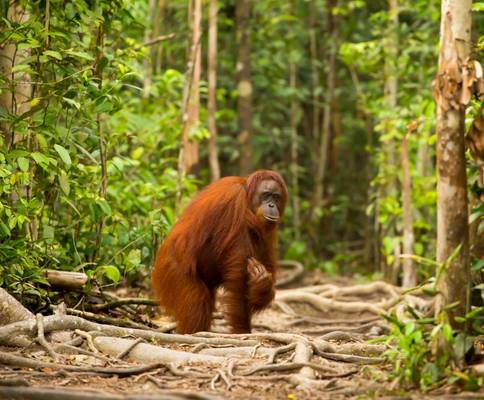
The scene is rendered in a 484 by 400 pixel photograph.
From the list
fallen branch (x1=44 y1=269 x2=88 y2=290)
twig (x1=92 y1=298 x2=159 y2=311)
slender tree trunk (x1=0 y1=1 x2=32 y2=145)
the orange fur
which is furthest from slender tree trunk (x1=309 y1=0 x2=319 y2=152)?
fallen branch (x1=44 y1=269 x2=88 y2=290)

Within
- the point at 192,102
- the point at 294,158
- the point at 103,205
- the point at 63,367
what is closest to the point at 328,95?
the point at 294,158

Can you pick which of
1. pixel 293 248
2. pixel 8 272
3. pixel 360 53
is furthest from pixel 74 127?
pixel 293 248

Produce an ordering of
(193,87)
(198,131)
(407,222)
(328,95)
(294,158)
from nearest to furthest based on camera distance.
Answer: (407,222)
(198,131)
(193,87)
(328,95)
(294,158)

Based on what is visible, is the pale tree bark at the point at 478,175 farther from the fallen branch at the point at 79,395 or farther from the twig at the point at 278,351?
the fallen branch at the point at 79,395

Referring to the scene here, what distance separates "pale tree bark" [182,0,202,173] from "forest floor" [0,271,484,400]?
10.8 ft

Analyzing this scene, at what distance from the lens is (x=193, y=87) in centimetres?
912

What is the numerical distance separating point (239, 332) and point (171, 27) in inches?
343

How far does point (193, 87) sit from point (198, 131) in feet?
1.95

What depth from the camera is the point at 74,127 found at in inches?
213

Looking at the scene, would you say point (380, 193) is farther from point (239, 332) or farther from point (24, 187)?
point (24, 187)

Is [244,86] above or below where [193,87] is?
above

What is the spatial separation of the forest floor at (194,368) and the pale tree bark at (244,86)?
5933 millimetres

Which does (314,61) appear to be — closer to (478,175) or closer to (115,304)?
(115,304)

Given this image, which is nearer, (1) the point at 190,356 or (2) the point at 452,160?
(2) the point at 452,160
